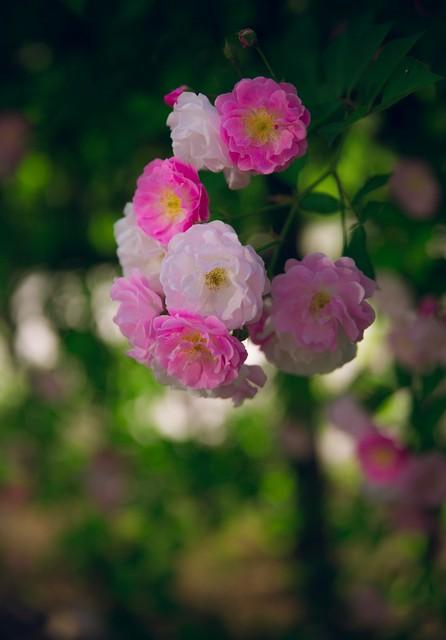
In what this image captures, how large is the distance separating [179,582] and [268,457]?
617 millimetres

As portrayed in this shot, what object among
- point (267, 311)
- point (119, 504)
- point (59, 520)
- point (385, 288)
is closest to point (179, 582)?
point (119, 504)

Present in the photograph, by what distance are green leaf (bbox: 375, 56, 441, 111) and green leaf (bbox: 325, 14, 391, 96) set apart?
6cm

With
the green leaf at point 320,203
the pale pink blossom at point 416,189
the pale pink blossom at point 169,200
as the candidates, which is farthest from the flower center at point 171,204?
the pale pink blossom at point 416,189

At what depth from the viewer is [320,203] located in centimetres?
77

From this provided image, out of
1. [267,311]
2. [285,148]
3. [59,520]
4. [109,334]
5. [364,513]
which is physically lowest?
[59,520]

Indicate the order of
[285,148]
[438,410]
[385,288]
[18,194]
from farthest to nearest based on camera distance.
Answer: [18,194], [385,288], [438,410], [285,148]

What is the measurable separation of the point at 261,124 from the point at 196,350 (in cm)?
19

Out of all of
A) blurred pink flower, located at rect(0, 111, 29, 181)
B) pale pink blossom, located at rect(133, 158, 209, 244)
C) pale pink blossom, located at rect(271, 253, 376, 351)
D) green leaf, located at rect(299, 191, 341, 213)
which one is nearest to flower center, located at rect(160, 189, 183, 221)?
pale pink blossom, located at rect(133, 158, 209, 244)

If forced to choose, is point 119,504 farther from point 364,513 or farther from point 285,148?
point 285,148

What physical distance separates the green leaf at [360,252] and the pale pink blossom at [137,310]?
18cm

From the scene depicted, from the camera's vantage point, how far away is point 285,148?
23.7 inches

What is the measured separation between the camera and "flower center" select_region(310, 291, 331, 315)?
614 millimetres

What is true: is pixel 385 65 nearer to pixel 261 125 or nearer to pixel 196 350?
pixel 261 125

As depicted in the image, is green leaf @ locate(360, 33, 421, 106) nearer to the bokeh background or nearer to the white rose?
the bokeh background
